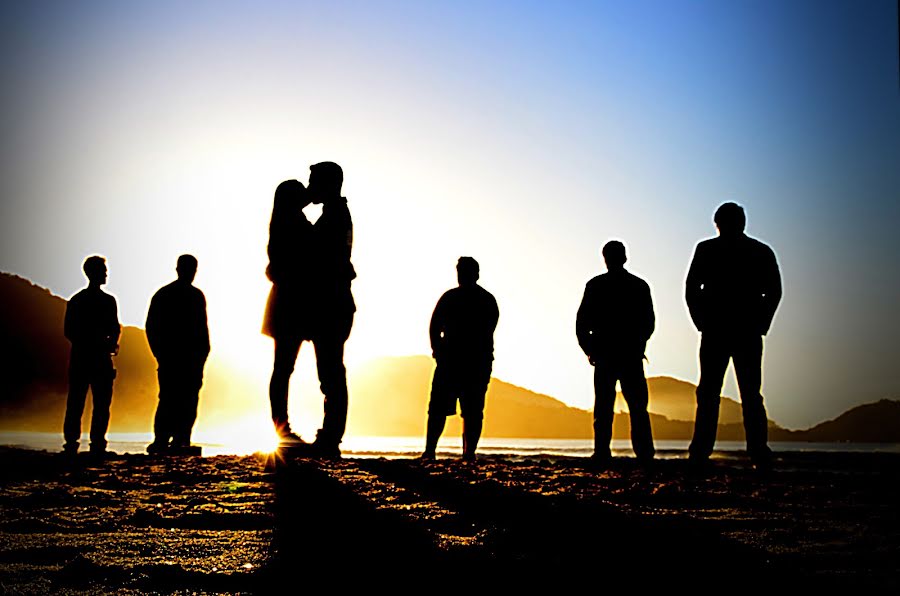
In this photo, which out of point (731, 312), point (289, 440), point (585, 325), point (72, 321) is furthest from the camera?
point (72, 321)

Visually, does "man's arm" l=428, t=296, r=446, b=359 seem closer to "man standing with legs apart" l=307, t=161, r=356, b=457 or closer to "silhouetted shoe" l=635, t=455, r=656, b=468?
"silhouetted shoe" l=635, t=455, r=656, b=468

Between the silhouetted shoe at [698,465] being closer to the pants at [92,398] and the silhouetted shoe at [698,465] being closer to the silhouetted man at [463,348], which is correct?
the silhouetted man at [463,348]

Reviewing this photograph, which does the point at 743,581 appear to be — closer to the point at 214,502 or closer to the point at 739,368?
the point at 214,502

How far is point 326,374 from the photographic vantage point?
21.2 ft

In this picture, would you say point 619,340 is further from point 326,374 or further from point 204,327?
point 204,327

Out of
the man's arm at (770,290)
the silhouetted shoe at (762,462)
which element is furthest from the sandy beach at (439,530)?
the man's arm at (770,290)

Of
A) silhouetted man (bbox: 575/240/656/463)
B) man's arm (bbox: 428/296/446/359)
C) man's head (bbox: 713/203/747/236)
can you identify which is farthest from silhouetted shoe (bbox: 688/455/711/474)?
man's arm (bbox: 428/296/446/359)

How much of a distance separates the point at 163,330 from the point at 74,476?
4.63 meters

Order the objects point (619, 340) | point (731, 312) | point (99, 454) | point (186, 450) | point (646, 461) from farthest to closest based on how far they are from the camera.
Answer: point (186, 450)
point (99, 454)
point (619, 340)
point (646, 461)
point (731, 312)

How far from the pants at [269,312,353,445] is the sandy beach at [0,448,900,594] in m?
0.39

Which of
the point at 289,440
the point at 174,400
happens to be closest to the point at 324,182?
the point at 289,440

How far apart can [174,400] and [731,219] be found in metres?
7.82

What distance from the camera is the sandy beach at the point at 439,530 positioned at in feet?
8.46

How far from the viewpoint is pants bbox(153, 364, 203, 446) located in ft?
36.0
